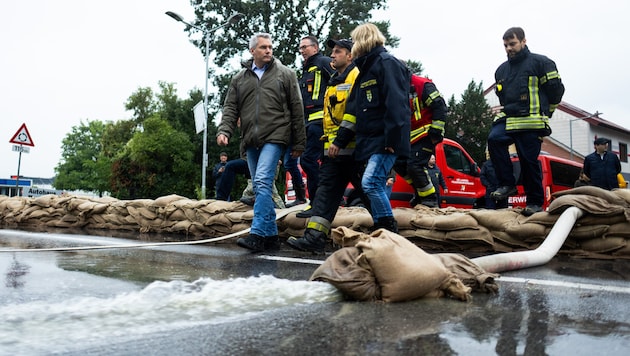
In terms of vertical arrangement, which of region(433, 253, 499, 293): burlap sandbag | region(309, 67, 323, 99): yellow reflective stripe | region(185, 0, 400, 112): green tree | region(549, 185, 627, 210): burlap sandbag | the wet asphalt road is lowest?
→ the wet asphalt road

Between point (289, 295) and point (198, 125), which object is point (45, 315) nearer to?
point (289, 295)

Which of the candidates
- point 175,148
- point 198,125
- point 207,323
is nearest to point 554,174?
point 207,323

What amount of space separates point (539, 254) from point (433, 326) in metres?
2.10

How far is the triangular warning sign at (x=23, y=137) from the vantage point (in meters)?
17.9

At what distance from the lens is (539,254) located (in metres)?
3.95

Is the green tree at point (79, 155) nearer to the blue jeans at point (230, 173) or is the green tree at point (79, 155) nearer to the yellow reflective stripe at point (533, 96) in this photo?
the blue jeans at point (230, 173)

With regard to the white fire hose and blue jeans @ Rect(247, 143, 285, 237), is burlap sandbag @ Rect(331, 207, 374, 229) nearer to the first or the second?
blue jeans @ Rect(247, 143, 285, 237)

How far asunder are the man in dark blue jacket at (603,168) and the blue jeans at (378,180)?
7.25 meters

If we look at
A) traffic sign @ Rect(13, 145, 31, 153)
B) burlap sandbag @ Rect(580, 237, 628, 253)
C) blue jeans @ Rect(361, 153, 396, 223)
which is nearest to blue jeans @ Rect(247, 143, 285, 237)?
blue jeans @ Rect(361, 153, 396, 223)

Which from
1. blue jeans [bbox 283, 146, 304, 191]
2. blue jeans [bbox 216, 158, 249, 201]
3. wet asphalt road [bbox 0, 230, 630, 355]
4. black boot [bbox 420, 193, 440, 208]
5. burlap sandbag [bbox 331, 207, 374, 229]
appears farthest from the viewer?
blue jeans [bbox 216, 158, 249, 201]

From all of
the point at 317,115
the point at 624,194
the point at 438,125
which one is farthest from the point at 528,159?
the point at 317,115

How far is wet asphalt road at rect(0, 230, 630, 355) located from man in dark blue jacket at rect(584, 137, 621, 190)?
24.5 ft

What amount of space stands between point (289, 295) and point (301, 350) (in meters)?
0.89

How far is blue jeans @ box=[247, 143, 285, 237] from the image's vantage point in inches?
201
